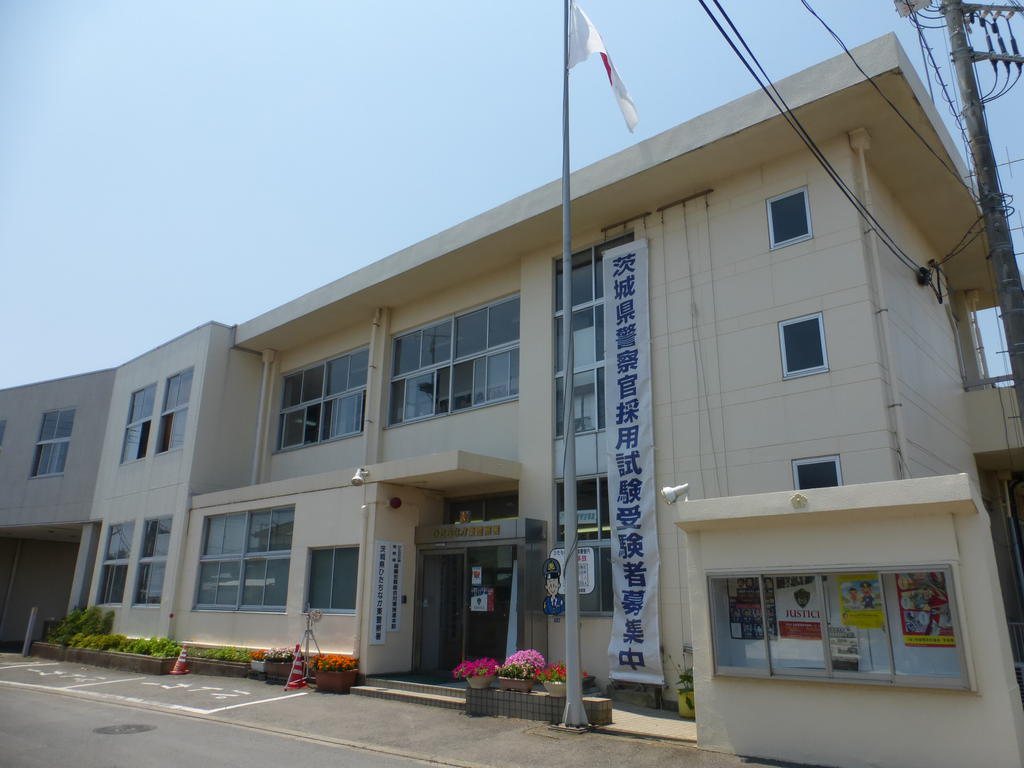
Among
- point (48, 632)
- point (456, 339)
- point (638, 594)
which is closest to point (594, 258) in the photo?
point (456, 339)

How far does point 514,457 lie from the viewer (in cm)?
1453

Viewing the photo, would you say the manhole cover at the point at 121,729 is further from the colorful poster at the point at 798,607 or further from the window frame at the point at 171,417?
the window frame at the point at 171,417

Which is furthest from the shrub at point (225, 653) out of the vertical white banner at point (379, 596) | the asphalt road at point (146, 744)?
the asphalt road at point (146, 744)

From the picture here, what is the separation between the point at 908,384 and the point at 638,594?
5.20 metres

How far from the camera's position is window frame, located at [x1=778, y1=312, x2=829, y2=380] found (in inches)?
428

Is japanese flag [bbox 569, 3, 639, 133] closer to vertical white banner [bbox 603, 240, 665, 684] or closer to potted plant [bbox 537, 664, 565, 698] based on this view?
vertical white banner [bbox 603, 240, 665, 684]

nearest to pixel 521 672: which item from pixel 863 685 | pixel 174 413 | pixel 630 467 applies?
pixel 630 467

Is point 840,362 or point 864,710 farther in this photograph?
point 840,362

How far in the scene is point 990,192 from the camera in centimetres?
869

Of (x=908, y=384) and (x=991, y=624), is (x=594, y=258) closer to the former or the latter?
(x=908, y=384)

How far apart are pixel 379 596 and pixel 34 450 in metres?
16.9

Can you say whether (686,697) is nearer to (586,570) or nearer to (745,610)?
(745,610)

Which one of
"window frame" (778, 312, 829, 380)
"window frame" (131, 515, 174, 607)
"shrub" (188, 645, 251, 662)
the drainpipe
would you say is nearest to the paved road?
"shrub" (188, 645, 251, 662)

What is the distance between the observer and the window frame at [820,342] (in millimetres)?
10859
